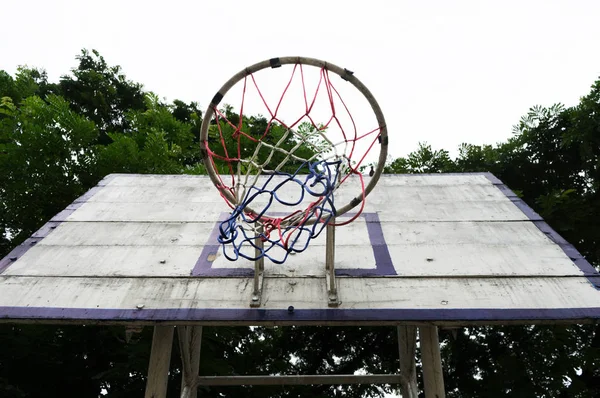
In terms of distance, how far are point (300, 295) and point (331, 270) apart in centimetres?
24

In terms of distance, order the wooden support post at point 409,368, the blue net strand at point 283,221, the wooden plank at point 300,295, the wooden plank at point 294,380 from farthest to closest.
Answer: the wooden support post at point 409,368 → the wooden plank at point 294,380 → the wooden plank at point 300,295 → the blue net strand at point 283,221

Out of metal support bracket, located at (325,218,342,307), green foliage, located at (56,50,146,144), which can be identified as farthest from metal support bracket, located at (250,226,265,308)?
green foliage, located at (56,50,146,144)

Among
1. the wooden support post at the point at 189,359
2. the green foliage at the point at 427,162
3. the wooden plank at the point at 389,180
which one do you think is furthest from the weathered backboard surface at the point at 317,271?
the green foliage at the point at 427,162

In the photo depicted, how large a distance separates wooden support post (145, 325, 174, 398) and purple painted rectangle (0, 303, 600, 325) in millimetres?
764

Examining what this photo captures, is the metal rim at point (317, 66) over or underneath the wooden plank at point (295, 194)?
underneath

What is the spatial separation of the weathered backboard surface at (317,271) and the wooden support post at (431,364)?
80 cm

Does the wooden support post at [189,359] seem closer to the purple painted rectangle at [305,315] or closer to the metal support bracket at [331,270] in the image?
the purple painted rectangle at [305,315]

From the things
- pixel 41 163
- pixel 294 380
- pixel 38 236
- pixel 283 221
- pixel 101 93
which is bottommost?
pixel 294 380

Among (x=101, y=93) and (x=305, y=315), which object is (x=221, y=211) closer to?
(x=305, y=315)

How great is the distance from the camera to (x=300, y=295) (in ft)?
9.12

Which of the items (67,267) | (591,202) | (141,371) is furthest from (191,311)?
(591,202)

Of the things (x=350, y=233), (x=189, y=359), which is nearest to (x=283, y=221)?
(x=350, y=233)

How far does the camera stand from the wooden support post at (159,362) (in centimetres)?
335

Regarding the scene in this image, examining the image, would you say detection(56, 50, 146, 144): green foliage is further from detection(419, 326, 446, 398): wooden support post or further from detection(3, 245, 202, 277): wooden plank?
detection(419, 326, 446, 398): wooden support post
